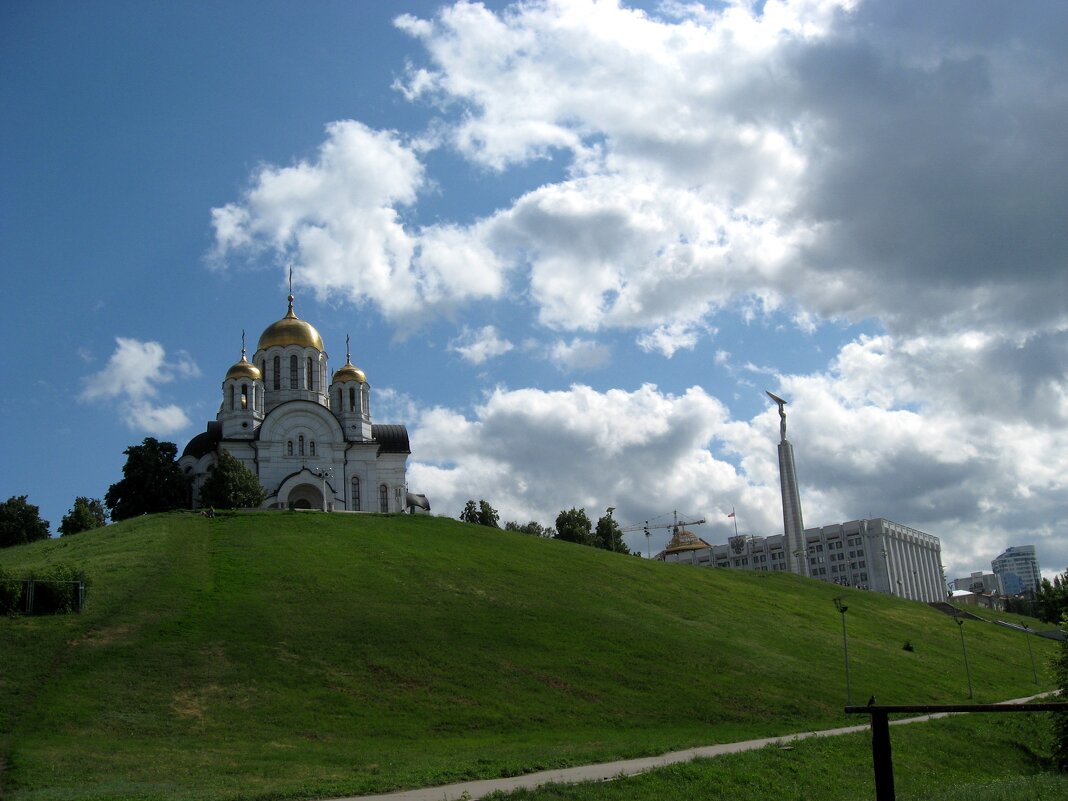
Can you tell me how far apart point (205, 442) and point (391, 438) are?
14206 mm

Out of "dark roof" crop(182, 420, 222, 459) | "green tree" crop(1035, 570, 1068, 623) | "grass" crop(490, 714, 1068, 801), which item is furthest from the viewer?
"dark roof" crop(182, 420, 222, 459)

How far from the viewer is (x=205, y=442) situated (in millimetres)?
76812

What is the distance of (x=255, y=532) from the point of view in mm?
53438

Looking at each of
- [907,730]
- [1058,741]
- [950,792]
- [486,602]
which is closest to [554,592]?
[486,602]

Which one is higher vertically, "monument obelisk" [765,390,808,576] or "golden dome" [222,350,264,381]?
"golden dome" [222,350,264,381]

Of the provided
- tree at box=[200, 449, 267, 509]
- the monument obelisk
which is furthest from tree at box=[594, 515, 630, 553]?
tree at box=[200, 449, 267, 509]

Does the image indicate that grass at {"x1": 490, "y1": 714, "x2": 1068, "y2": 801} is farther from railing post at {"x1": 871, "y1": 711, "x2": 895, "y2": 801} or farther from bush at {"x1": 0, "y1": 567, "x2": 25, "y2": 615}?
bush at {"x1": 0, "y1": 567, "x2": 25, "y2": 615}

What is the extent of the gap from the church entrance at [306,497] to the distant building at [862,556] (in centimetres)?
6847

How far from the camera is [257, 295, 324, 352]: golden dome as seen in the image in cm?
8006

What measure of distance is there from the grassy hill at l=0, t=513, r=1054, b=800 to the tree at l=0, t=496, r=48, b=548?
1811 cm

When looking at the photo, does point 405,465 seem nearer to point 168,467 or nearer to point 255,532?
point 168,467

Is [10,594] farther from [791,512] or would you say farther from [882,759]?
[791,512]

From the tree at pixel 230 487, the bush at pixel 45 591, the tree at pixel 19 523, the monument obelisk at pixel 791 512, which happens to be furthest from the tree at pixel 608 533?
the bush at pixel 45 591

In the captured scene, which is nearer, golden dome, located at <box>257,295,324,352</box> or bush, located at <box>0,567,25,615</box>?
bush, located at <box>0,567,25,615</box>
